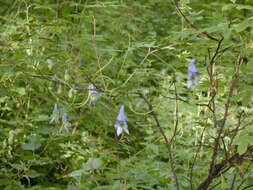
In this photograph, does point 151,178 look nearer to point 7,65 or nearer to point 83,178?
point 83,178

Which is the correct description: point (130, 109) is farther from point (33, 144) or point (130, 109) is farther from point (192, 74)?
point (192, 74)

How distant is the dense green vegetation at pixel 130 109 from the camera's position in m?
1.85

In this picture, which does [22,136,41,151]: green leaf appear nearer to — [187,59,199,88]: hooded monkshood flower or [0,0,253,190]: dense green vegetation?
[0,0,253,190]: dense green vegetation

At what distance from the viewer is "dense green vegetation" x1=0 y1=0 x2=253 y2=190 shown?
185cm

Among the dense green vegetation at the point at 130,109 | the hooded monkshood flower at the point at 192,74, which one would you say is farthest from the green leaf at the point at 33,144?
the hooded monkshood flower at the point at 192,74

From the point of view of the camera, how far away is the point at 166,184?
2.36 m

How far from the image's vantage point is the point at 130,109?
3.12m

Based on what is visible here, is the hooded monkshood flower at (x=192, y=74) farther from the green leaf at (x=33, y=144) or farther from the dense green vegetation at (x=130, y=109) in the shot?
the green leaf at (x=33, y=144)

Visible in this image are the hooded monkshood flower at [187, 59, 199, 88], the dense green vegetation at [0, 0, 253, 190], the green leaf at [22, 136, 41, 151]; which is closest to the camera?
the dense green vegetation at [0, 0, 253, 190]

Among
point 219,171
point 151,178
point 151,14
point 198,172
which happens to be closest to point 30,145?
point 151,178

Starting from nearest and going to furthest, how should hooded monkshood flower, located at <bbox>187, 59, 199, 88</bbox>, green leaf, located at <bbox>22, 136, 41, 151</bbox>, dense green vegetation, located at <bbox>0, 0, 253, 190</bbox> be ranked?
1. dense green vegetation, located at <bbox>0, 0, 253, 190</bbox>
2. hooded monkshood flower, located at <bbox>187, 59, 199, 88</bbox>
3. green leaf, located at <bbox>22, 136, 41, 151</bbox>

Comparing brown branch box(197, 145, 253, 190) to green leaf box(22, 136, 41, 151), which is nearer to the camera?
brown branch box(197, 145, 253, 190)

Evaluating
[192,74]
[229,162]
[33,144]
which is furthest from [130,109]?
Result: [229,162]

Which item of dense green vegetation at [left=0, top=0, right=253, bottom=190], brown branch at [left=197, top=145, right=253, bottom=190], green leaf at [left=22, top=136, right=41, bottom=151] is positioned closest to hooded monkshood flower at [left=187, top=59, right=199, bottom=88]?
dense green vegetation at [left=0, top=0, right=253, bottom=190]
